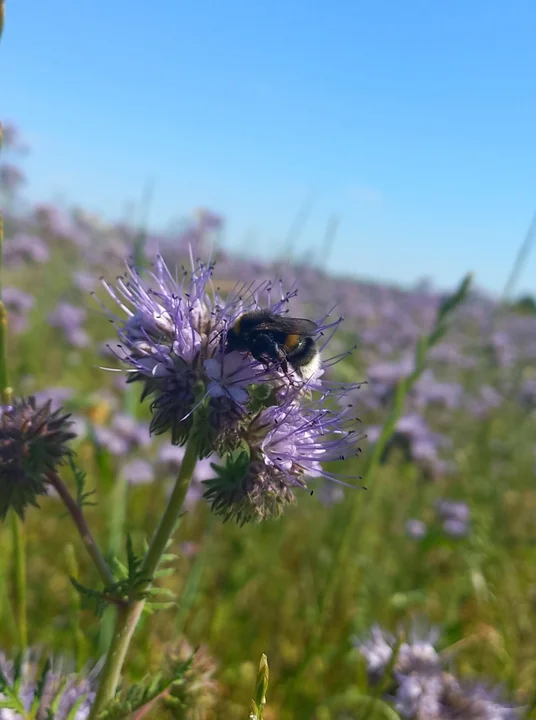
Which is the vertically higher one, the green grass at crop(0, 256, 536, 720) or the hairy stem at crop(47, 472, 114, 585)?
the hairy stem at crop(47, 472, 114, 585)

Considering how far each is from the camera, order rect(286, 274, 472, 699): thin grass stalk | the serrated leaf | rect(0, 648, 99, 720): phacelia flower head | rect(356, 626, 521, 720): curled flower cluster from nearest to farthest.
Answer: the serrated leaf < rect(0, 648, 99, 720): phacelia flower head < rect(356, 626, 521, 720): curled flower cluster < rect(286, 274, 472, 699): thin grass stalk

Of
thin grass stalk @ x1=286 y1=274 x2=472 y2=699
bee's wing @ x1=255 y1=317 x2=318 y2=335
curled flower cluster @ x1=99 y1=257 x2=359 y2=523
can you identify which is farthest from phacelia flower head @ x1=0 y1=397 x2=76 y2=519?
thin grass stalk @ x1=286 y1=274 x2=472 y2=699

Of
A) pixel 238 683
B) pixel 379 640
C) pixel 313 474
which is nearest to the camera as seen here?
pixel 313 474

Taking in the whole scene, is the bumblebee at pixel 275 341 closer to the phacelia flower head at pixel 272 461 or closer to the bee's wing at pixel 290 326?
the bee's wing at pixel 290 326

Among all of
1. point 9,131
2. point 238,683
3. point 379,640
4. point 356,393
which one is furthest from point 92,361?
point 379,640

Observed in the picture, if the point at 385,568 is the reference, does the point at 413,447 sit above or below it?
above

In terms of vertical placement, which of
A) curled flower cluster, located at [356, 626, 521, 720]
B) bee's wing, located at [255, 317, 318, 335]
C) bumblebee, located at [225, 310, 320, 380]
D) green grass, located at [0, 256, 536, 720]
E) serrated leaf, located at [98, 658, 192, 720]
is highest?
bee's wing, located at [255, 317, 318, 335]

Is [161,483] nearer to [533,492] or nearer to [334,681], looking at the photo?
[334,681]

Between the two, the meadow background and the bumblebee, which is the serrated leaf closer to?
the meadow background
